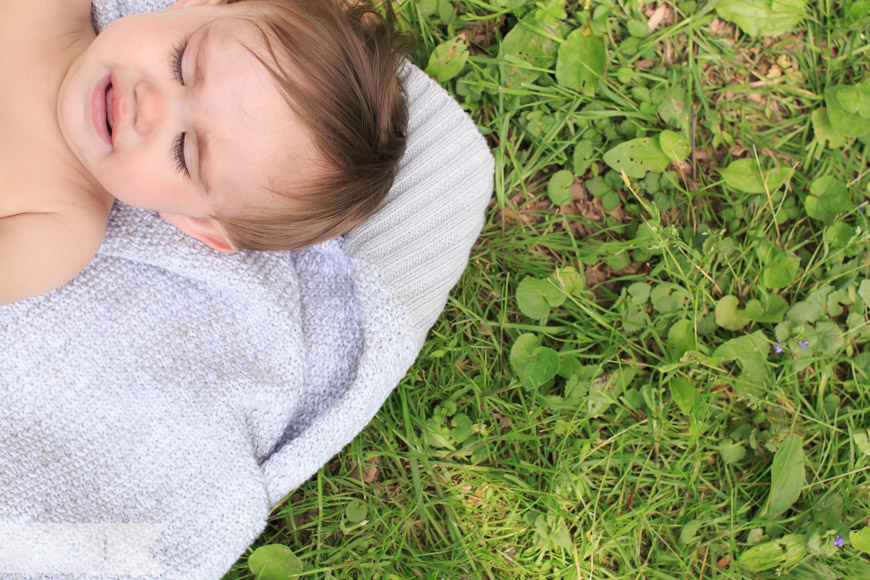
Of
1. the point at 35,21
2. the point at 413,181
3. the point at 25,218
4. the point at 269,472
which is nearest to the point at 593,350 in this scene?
the point at 413,181

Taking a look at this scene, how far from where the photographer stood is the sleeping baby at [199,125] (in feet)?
4.99

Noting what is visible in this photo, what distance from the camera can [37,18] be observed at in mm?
1800

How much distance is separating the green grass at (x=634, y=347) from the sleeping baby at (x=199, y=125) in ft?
1.93

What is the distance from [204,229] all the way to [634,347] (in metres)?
1.40

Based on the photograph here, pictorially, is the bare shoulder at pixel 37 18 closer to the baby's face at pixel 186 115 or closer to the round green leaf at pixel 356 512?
the baby's face at pixel 186 115

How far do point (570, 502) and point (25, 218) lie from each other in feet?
5.85

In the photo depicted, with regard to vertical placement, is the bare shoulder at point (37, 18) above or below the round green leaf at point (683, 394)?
above

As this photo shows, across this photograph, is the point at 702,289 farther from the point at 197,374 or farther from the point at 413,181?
the point at 197,374

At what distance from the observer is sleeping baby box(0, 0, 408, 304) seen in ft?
4.99

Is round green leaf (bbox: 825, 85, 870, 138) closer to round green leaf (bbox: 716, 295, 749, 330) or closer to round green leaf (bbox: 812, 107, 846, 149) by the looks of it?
round green leaf (bbox: 812, 107, 846, 149)

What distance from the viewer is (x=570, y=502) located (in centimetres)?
206

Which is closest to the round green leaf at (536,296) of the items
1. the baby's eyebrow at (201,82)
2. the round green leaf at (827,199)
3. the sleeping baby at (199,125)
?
the sleeping baby at (199,125)

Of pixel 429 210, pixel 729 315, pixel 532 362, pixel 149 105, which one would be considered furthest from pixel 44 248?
pixel 729 315

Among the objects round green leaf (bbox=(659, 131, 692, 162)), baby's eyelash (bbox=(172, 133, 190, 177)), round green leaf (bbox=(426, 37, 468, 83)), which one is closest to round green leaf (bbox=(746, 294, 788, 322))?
round green leaf (bbox=(659, 131, 692, 162))
